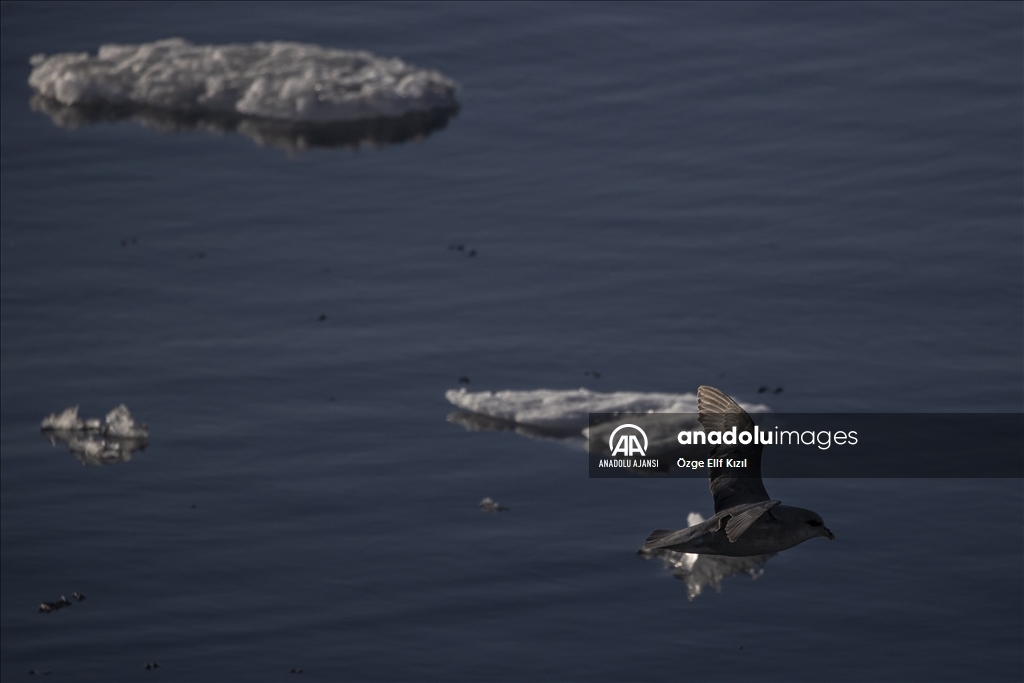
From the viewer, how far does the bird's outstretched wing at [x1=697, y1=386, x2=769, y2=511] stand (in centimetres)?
1532

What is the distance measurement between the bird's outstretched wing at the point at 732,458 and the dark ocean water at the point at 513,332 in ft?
→ 69.1

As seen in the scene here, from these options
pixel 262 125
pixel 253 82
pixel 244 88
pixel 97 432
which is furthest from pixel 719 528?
pixel 262 125

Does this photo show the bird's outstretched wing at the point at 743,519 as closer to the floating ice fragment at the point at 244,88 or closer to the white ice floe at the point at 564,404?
the white ice floe at the point at 564,404

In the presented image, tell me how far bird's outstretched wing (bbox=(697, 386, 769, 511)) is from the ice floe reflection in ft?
95.8

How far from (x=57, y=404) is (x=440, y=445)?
38.8 feet

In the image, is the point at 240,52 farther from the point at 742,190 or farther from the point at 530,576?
the point at 530,576

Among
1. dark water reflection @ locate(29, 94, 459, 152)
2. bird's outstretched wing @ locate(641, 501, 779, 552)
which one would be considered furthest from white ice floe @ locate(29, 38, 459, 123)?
bird's outstretched wing @ locate(641, 501, 779, 552)

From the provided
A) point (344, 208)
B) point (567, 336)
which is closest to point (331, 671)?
point (567, 336)

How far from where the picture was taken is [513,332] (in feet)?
143

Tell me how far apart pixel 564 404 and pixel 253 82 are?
19.5 metres

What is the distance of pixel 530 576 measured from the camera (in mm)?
37906

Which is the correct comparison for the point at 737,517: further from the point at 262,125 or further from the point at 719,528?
the point at 262,125

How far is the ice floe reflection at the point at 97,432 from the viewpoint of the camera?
4228cm

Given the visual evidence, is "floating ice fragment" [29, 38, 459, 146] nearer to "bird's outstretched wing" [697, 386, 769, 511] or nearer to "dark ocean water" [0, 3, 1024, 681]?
"dark ocean water" [0, 3, 1024, 681]
